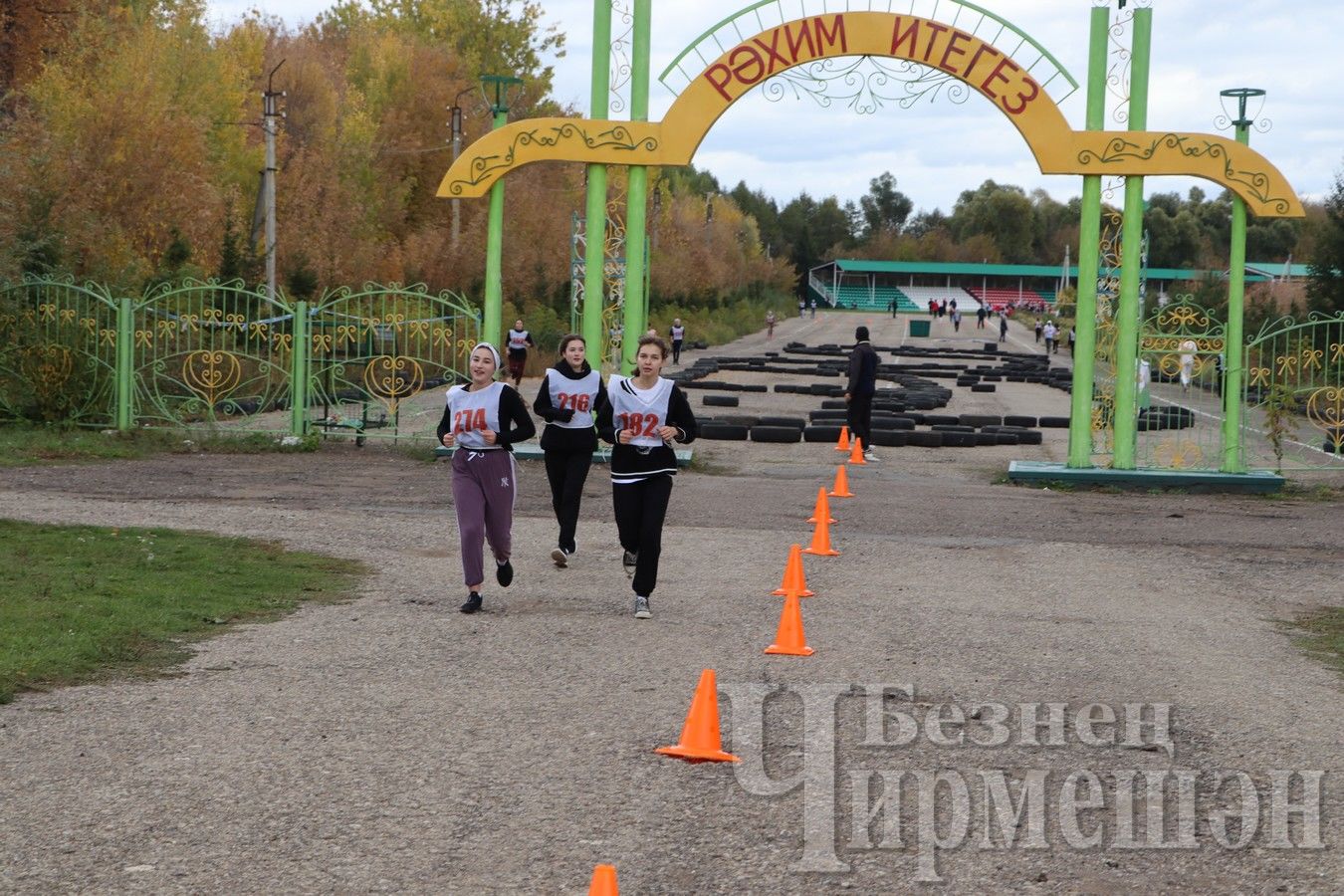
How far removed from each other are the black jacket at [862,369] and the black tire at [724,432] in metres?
3.69

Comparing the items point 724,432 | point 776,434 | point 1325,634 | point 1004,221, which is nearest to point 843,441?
point 776,434

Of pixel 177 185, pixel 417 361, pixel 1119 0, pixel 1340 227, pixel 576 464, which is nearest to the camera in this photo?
pixel 576 464

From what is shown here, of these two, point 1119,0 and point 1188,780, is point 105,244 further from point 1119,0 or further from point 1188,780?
point 1188,780

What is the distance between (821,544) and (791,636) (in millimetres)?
4779

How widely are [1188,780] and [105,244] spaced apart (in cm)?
2916

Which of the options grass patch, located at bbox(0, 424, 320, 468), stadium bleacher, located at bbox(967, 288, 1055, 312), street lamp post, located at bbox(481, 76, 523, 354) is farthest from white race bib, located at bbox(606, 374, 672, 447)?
stadium bleacher, located at bbox(967, 288, 1055, 312)

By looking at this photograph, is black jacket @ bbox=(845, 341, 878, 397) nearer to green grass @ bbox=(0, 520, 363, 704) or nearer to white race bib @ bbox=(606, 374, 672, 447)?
green grass @ bbox=(0, 520, 363, 704)

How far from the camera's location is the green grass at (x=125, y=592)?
848cm

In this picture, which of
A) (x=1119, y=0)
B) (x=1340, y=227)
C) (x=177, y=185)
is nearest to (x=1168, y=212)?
(x=1340, y=227)

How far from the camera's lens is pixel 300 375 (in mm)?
21625

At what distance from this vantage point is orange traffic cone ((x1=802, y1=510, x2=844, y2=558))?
13663 millimetres

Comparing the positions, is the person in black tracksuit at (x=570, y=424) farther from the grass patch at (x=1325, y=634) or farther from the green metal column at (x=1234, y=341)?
the green metal column at (x=1234, y=341)

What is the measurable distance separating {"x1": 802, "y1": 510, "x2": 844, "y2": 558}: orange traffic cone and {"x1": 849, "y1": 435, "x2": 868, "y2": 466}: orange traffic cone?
910 centimetres

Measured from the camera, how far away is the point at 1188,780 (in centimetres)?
648
